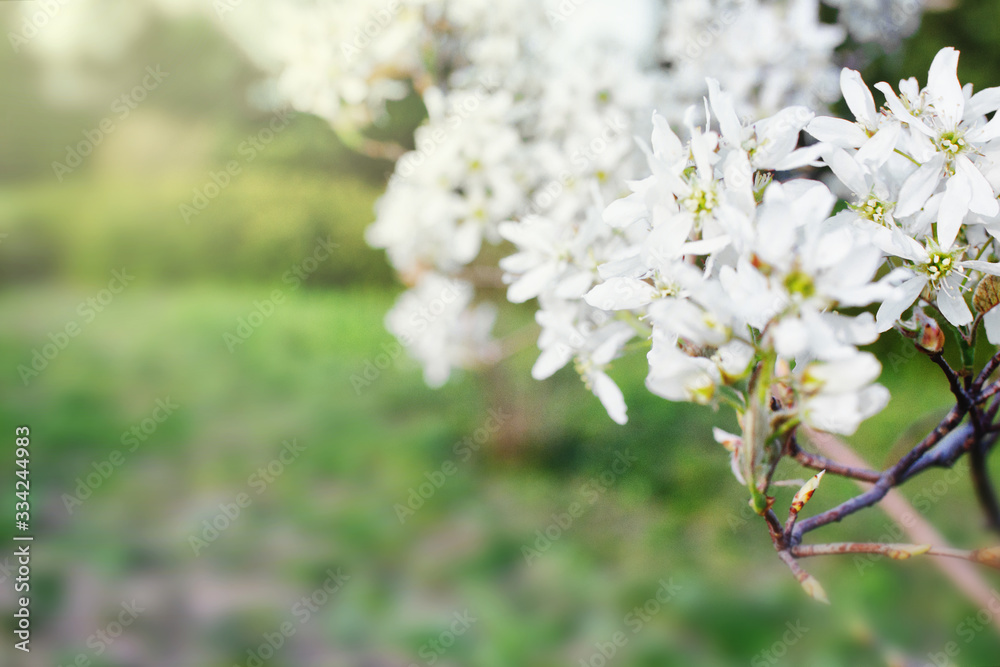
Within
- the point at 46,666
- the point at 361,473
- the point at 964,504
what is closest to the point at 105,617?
the point at 46,666

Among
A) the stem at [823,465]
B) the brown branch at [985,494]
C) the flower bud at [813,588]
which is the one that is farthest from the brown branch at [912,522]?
the flower bud at [813,588]

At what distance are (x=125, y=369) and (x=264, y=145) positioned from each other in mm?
6131

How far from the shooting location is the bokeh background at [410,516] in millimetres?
2449

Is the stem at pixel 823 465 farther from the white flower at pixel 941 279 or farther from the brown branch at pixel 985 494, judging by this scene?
the brown branch at pixel 985 494

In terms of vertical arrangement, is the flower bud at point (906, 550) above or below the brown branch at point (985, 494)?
above

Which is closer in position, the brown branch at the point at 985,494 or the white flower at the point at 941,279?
the white flower at the point at 941,279

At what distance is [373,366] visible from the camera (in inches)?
220

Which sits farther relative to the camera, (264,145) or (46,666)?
(264,145)

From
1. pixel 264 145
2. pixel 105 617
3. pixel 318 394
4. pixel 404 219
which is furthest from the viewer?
pixel 264 145

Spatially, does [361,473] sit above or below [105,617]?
below

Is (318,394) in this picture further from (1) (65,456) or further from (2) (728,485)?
(2) (728,485)

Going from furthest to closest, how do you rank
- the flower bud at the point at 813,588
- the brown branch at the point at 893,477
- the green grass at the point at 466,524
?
the green grass at the point at 466,524, the brown branch at the point at 893,477, the flower bud at the point at 813,588

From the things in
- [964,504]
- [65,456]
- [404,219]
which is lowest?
[964,504]

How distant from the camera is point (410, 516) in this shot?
3.29 m
